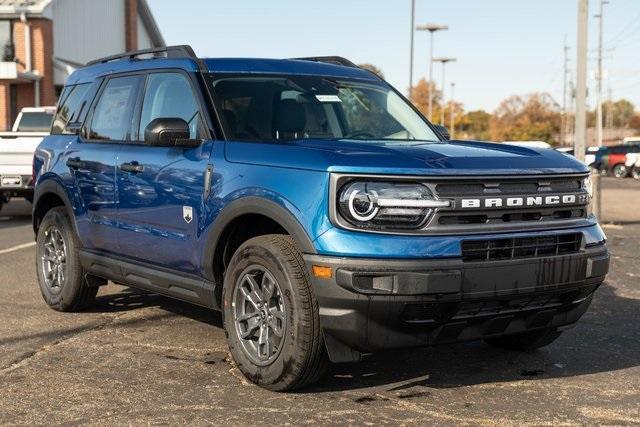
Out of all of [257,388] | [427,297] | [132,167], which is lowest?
[257,388]

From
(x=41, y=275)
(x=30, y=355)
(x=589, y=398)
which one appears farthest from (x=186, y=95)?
(x=589, y=398)

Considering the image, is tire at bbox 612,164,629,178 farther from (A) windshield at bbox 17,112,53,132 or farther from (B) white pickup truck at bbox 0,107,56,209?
A: (B) white pickup truck at bbox 0,107,56,209

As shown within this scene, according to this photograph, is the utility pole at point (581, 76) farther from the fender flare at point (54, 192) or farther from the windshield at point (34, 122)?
the windshield at point (34, 122)

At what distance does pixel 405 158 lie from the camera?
13.9ft

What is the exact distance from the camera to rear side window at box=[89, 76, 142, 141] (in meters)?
6.05

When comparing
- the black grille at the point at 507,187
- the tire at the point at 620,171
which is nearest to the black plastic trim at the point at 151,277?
the black grille at the point at 507,187

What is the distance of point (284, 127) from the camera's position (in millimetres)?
5352

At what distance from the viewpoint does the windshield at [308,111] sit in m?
5.30

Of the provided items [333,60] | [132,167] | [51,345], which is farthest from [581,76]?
[51,345]

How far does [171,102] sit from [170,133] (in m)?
0.62

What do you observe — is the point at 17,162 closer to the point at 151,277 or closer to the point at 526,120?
the point at 151,277

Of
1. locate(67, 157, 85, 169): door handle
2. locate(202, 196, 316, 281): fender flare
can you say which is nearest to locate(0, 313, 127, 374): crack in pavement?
locate(67, 157, 85, 169): door handle

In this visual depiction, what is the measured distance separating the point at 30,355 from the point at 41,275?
175 centimetres

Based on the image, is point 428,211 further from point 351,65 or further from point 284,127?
point 351,65
